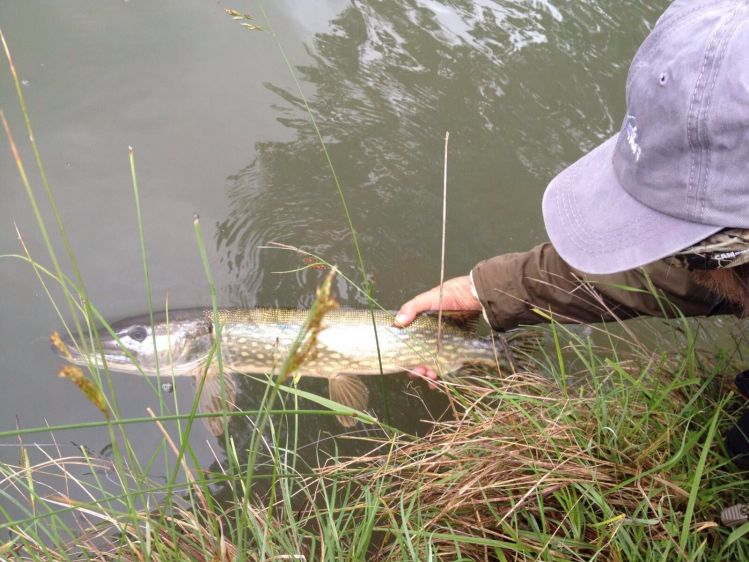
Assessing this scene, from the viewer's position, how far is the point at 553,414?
202 centimetres

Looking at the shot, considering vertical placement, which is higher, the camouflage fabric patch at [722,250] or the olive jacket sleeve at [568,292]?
the camouflage fabric patch at [722,250]

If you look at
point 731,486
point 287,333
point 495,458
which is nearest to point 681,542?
point 731,486

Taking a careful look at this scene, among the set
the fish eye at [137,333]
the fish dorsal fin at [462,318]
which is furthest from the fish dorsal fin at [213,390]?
the fish dorsal fin at [462,318]

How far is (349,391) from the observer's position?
306 centimetres

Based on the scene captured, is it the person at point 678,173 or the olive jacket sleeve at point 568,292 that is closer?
the person at point 678,173

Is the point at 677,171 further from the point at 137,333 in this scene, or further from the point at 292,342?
the point at 137,333

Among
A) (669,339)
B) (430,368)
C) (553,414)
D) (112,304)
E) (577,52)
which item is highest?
(577,52)

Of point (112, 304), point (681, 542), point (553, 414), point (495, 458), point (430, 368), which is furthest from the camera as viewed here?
point (112, 304)

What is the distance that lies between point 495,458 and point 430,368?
1.08m

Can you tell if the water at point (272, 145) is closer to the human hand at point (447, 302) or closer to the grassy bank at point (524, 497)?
the human hand at point (447, 302)

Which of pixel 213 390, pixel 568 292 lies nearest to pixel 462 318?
pixel 568 292

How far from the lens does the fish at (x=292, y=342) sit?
293 cm

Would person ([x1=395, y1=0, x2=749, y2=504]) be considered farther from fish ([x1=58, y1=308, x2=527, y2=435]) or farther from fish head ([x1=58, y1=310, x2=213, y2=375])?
fish head ([x1=58, y1=310, x2=213, y2=375])

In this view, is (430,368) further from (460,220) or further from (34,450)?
(34,450)
